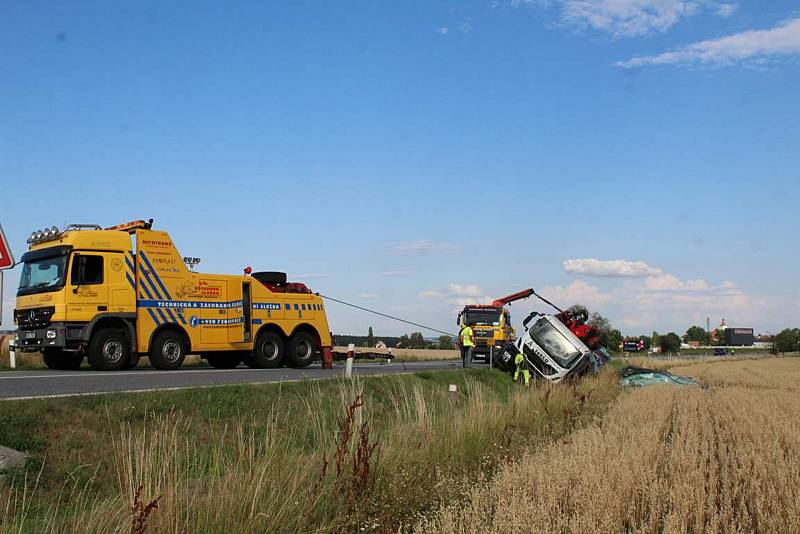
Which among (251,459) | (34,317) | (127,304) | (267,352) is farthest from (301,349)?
(251,459)

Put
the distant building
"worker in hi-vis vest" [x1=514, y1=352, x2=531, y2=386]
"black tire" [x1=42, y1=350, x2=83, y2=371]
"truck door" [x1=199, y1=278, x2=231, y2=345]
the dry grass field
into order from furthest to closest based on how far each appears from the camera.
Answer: the distant building, "worker in hi-vis vest" [x1=514, y1=352, x2=531, y2=386], "truck door" [x1=199, y1=278, x2=231, y2=345], "black tire" [x1=42, y1=350, x2=83, y2=371], the dry grass field

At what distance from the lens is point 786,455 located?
888 centimetres

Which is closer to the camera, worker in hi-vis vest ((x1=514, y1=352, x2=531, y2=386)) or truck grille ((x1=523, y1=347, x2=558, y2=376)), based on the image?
worker in hi-vis vest ((x1=514, y1=352, x2=531, y2=386))

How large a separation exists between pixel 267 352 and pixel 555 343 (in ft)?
27.6

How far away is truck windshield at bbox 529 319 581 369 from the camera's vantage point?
75.8 feet

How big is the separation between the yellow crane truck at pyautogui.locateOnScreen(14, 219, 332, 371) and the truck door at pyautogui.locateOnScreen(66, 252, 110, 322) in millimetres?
22

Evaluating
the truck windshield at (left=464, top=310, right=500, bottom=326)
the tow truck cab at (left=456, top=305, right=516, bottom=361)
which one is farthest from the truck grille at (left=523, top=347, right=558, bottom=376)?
the truck windshield at (left=464, top=310, right=500, bottom=326)

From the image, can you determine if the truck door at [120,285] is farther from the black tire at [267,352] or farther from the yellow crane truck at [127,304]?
the black tire at [267,352]

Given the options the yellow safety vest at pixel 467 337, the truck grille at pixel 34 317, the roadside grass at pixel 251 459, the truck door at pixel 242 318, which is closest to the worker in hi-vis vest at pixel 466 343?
the yellow safety vest at pixel 467 337

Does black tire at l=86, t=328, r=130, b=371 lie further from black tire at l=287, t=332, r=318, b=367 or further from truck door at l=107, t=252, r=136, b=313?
black tire at l=287, t=332, r=318, b=367

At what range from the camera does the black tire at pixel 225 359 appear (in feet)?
71.1


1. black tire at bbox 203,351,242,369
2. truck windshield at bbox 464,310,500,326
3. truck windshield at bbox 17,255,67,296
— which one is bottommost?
black tire at bbox 203,351,242,369

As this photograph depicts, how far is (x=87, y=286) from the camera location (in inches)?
691

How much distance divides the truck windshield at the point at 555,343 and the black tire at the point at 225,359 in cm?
879
